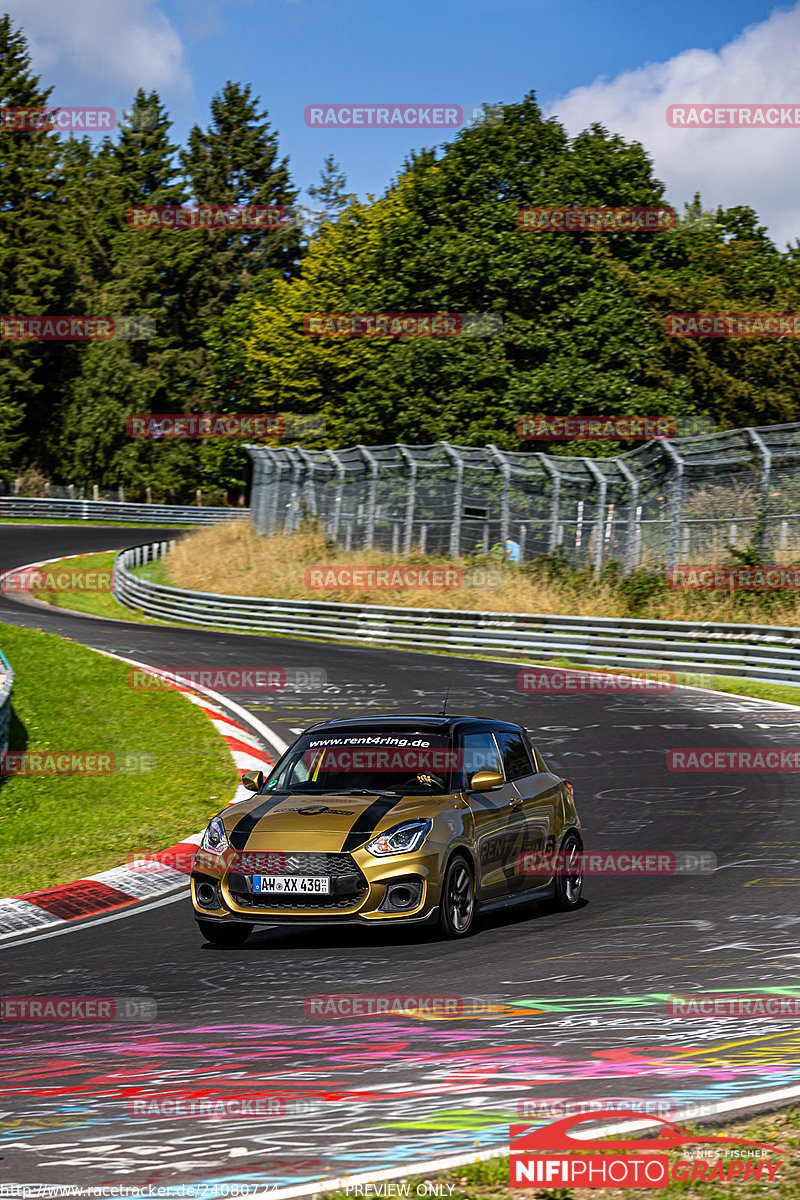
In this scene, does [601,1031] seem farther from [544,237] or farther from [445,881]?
[544,237]

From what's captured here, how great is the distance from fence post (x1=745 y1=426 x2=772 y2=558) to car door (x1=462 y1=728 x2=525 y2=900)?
723 inches

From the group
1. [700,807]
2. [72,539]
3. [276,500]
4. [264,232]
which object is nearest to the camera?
[700,807]

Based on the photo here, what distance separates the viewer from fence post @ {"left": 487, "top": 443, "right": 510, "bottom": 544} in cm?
3469

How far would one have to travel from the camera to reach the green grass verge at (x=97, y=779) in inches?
513

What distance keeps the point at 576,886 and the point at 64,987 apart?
3.88 metres

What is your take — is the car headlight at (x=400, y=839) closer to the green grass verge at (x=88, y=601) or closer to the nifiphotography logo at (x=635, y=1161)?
the nifiphotography logo at (x=635, y=1161)

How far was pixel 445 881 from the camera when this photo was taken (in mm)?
9016

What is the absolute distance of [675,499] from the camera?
29.9 m

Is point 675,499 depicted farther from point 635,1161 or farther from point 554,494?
point 635,1161

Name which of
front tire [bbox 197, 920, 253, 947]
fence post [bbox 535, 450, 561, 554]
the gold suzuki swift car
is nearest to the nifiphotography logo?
the gold suzuki swift car

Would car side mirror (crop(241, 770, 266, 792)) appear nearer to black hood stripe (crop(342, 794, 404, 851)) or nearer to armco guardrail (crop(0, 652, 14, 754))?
black hood stripe (crop(342, 794, 404, 851))

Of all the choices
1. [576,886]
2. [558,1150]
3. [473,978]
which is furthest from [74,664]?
[558,1150]

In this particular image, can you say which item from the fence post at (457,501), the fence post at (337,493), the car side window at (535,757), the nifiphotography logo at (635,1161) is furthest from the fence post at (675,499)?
the nifiphotography logo at (635,1161)

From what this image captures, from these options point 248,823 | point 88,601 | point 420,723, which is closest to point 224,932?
point 248,823
